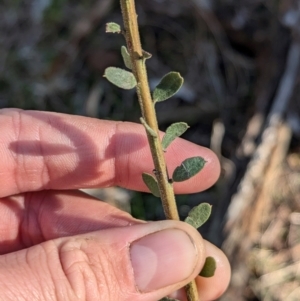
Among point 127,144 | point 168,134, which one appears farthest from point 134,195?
point 168,134

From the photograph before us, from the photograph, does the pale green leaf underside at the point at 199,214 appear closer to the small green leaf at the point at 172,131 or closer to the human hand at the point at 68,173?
the small green leaf at the point at 172,131

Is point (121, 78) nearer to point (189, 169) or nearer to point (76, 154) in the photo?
point (189, 169)

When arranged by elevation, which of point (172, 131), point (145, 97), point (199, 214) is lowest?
point (199, 214)

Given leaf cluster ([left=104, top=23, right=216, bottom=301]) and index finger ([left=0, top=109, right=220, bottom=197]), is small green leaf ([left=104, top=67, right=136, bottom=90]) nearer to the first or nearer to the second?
leaf cluster ([left=104, top=23, right=216, bottom=301])

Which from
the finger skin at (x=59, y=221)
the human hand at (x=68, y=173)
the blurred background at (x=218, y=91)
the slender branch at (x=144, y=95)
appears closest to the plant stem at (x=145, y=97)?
the slender branch at (x=144, y=95)

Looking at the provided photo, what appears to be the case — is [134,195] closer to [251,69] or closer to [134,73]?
[251,69]

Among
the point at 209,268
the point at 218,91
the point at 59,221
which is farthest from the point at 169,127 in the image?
the point at 218,91

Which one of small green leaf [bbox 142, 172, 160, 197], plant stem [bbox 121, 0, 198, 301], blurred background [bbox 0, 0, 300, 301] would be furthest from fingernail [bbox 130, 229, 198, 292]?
blurred background [bbox 0, 0, 300, 301]
